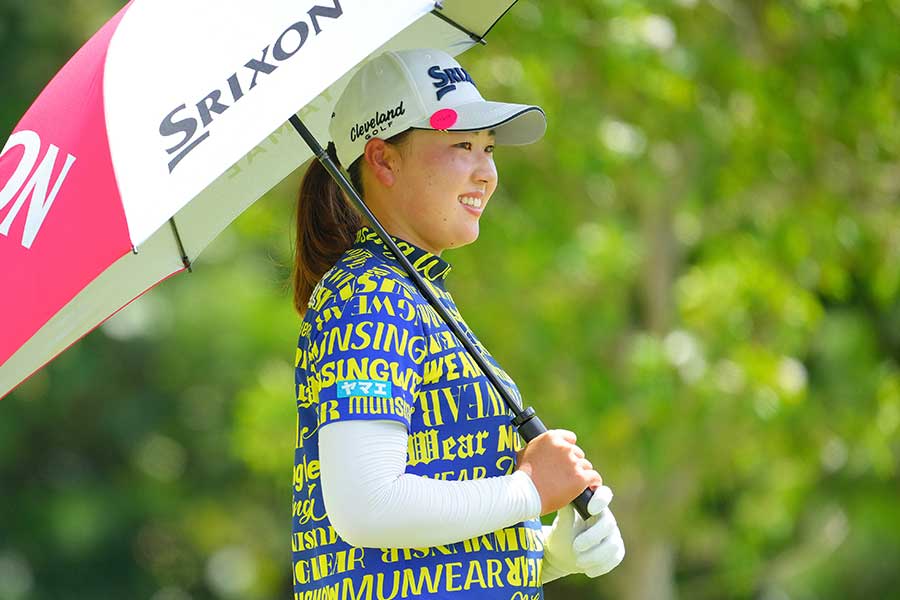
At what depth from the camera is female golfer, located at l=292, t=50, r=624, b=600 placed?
2.28 m

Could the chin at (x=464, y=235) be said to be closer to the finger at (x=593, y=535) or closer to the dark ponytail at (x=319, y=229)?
the dark ponytail at (x=319, y=229)

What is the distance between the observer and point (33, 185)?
2.49 m

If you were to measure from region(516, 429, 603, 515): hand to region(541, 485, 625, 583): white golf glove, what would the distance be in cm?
6

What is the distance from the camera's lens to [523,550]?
2.49m

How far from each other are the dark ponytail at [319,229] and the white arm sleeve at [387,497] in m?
0.58

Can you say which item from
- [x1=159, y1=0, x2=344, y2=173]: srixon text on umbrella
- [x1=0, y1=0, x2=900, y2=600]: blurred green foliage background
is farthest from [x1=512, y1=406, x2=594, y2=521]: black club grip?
[x1=0, y1=0, x2=900, y2=600]: blurred green foliage background

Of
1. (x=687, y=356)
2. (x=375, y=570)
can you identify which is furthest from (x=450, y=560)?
(x=687, y=356)

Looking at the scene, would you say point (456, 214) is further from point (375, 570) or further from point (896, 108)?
point (896, 108)

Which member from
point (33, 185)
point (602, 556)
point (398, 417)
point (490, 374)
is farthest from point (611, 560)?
point (33, 185)

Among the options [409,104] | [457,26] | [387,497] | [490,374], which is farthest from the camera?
[457,26]

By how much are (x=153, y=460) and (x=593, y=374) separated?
7271 mm

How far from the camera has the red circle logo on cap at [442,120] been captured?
257 centimetres

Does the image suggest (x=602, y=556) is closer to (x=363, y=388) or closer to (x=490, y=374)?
(x=490, y=374)

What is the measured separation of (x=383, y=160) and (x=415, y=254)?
177 mm
